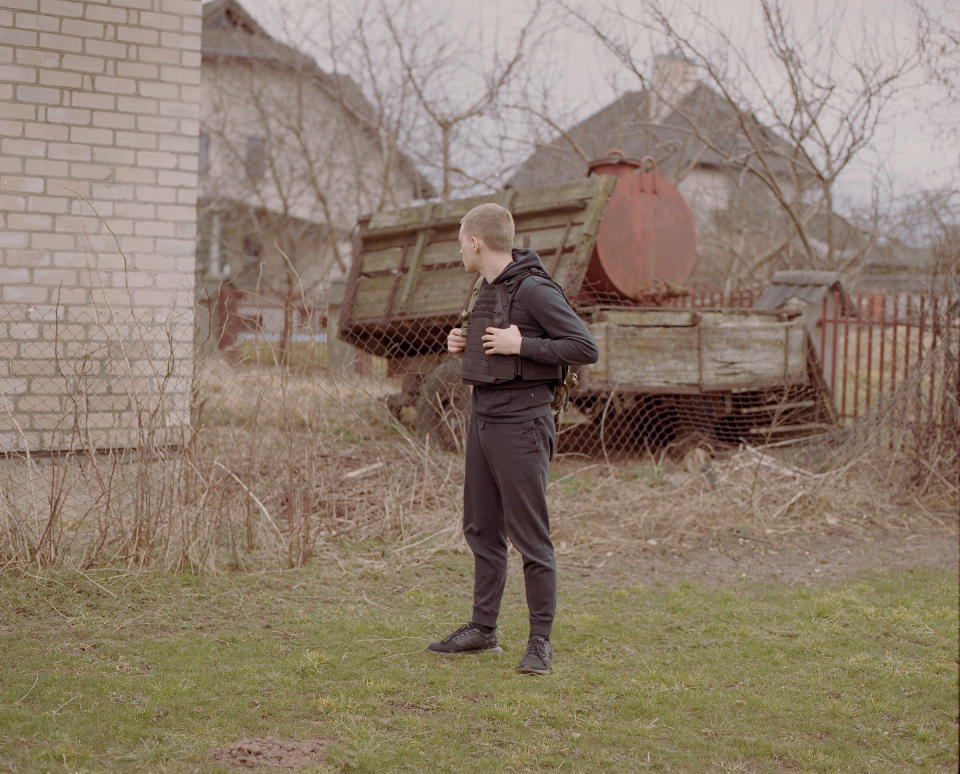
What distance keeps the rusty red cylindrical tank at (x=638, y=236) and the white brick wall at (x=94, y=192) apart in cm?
336

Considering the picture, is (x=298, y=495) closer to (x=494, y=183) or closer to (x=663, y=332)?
(x=663, y=332)

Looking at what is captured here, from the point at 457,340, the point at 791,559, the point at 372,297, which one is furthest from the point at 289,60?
the point at 457,340

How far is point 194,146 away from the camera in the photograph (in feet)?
24.2

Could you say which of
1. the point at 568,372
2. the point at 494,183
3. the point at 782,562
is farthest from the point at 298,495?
the point at 494,183

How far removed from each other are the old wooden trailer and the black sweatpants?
331cm

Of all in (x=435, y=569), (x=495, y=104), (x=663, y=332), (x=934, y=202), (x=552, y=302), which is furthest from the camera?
(x=495, y=104)

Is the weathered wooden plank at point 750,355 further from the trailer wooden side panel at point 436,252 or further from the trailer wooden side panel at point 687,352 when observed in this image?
the trailer wooden side panel at point 436,252

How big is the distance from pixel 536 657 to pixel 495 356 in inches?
47.7

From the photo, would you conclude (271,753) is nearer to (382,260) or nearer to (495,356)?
(495,356)

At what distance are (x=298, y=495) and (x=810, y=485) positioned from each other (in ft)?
12.3

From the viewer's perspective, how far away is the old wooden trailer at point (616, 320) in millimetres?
7680

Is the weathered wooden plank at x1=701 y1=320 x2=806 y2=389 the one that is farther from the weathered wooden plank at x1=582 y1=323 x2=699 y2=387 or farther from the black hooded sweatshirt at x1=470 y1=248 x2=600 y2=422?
the black hooded sweatshirt at x1=470 y1=248 x2=600 y2=422

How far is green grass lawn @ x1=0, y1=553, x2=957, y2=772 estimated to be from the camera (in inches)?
121

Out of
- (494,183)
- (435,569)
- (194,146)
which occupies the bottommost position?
(435,569)
